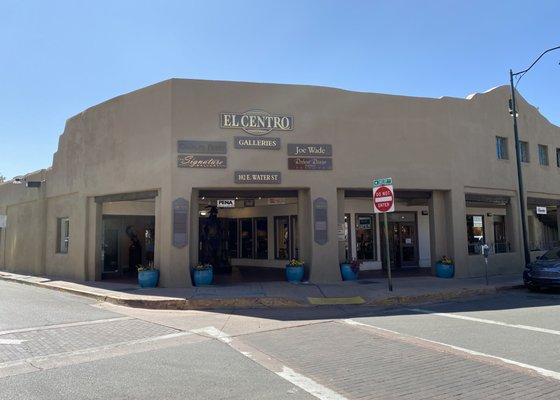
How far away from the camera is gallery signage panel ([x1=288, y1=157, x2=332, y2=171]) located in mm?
15672

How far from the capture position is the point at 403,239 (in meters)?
22.0

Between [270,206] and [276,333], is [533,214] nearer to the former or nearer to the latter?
[270,206]

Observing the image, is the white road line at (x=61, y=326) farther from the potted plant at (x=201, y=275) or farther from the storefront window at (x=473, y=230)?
the storefront window at (x=473, y=230)

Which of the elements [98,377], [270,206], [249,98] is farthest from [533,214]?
[98,377]

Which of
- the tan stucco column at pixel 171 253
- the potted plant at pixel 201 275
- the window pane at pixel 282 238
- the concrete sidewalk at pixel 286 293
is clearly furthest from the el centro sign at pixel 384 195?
the window pane at pixel 282 238

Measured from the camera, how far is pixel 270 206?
72.5 feet

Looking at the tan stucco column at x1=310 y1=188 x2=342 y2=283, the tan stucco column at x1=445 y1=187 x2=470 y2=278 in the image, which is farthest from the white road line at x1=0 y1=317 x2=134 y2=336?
the tan stucco column at x1=445 y1=187 x2=470 y2=278

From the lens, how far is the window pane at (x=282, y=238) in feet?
69.7

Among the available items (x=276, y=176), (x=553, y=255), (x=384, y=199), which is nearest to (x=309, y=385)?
(x=384, y=199)

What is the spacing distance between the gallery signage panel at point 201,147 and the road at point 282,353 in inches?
209

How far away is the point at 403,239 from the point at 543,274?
24.3ft

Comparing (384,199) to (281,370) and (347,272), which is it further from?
(281,370)

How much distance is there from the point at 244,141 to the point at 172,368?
9.75m

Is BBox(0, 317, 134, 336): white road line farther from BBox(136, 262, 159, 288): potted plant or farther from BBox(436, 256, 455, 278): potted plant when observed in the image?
BBox(436, 256, 455, 278): potted plant
